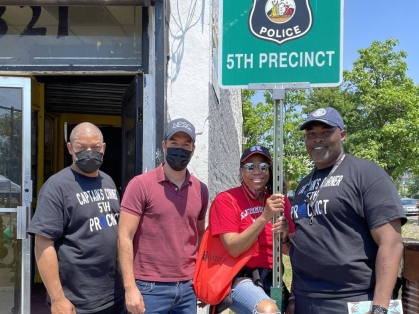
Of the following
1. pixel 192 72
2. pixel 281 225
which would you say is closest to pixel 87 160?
pixel 281 225

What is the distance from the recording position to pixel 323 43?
2562mm

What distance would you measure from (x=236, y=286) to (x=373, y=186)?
3.41 ft

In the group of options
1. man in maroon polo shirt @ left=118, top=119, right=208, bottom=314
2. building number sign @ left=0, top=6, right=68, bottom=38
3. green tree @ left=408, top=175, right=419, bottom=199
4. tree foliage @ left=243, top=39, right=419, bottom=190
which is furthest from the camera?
green tree @ left=408, top=175, right=419, bottom=199

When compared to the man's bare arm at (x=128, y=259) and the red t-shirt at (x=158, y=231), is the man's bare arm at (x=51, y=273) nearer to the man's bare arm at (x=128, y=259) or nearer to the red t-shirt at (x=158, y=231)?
the man's bare arm at (x=128, y=259)

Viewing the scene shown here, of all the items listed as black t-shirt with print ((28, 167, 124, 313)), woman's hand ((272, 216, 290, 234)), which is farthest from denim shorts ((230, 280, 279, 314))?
→ black t-shirt with print ((28, 167, 124, 313))

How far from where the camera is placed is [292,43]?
257cm

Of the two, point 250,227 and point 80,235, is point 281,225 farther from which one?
point 80,235

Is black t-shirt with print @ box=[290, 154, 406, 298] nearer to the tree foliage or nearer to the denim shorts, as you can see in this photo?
the denim shorts

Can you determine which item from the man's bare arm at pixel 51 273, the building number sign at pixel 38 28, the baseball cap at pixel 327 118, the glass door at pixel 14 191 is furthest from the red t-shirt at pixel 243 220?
the building number sign at pixel 38 28

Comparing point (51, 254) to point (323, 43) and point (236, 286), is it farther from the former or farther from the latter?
point (323, 43)

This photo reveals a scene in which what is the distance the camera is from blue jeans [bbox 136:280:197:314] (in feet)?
9.02

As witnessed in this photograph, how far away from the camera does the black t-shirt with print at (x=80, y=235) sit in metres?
2.58

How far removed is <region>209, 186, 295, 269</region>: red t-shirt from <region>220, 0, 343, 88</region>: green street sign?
2.38 feet

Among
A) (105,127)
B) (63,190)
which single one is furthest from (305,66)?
(105,127)
